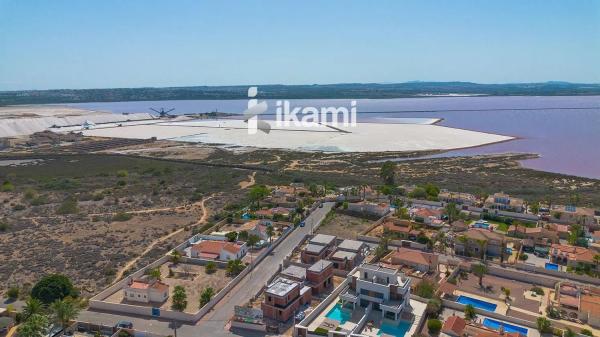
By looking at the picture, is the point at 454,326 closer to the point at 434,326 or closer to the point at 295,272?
the point at 434,326

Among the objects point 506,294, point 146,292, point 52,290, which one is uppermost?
point 52,290

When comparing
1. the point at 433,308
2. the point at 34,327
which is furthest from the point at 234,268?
the point at 433,308

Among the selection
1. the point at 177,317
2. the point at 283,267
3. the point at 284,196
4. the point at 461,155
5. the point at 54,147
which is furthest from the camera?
the point at 54,147

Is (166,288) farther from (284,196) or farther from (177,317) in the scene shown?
(284,196)

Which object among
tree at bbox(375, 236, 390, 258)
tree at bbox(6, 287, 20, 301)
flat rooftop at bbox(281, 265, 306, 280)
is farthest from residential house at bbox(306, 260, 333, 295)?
tree at bbox(6, 287, 20, 301)

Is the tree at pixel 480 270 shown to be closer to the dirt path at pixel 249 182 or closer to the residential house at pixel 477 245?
the residential house at pixel 477 245

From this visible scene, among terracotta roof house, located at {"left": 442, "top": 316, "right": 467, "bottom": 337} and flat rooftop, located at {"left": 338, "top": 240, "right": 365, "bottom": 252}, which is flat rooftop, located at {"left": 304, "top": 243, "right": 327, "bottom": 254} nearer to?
flat rooftop, located at {"left": 338, "top": 240, "right": 365, "bottom": 252}

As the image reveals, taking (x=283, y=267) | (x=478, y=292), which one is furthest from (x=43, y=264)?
(x=478, y=292)

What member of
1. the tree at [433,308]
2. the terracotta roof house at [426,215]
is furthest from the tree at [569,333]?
the terracotta roof house at [426,215]

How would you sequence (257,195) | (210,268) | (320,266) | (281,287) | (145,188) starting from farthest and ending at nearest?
(145,188) → (257,195) → (210,268) → (320,266) → (281,287)
